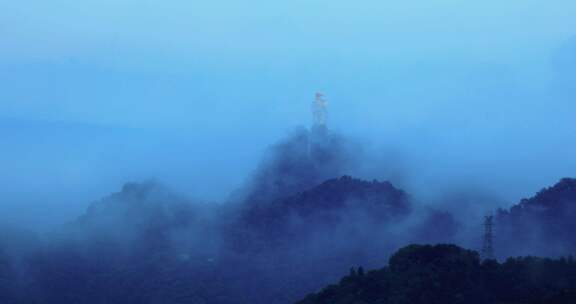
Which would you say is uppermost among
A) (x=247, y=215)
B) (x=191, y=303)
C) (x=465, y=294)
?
(x=247, y=215)

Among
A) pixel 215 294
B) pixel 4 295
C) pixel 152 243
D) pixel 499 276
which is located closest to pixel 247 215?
pixel 152 243

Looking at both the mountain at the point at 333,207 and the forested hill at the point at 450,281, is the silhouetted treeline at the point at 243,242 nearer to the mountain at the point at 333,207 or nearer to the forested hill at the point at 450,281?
the mountain at the point at 333,207

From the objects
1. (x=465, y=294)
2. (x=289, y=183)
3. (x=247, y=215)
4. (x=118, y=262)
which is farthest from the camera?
(x=289, y=183)

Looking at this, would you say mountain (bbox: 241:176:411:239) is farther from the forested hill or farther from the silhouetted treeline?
the forested hill

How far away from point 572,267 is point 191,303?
2630 cm

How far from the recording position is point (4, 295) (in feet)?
221

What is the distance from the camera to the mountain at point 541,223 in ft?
214

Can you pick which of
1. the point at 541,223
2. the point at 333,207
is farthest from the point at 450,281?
the point at 333,207

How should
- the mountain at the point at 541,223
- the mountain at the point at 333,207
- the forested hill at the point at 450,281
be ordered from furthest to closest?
the mountain at the point at 333,207 → the mountain at the point at 541,223 → the forested hill at the point at 450,281

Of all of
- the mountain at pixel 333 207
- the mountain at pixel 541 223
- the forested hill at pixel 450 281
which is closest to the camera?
the forested hill at pixel 450 281

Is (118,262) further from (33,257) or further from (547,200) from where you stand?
(547,200)

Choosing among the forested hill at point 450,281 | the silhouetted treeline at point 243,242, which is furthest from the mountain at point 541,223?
the forested hill at point 450,281

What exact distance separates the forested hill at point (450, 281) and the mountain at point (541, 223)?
1437cm

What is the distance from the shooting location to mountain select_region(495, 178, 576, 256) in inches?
2574
